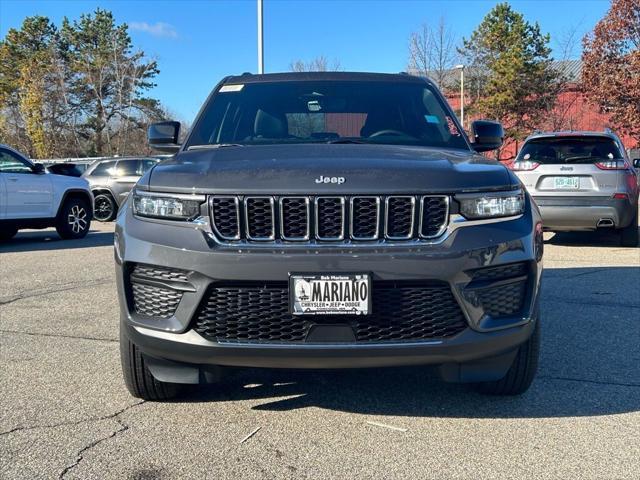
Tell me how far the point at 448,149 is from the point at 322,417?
5.57ft

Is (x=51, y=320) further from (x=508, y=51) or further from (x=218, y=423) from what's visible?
(x=508, y=51)

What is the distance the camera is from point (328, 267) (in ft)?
9.04

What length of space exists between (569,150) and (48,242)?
367 inches

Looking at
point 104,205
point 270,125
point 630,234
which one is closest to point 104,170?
point 104,205

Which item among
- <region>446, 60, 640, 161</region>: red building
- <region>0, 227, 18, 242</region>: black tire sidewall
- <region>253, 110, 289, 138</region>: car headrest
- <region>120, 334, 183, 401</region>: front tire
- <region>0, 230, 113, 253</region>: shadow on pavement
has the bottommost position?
<region>0, 230, 113, 253</region>: shadow on pavement

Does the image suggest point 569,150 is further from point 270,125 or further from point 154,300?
point 154,300

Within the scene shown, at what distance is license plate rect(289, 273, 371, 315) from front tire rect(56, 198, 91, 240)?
10364 mm

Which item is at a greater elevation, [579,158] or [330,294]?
[579,158]

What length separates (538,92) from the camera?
124ft

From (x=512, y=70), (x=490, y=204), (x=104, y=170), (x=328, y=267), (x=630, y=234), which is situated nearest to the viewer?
(x=328, y=267)

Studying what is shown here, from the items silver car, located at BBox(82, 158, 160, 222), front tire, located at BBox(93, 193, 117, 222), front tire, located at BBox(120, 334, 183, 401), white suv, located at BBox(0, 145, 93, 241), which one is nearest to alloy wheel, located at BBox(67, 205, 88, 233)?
white suv, located at BBox(0, 145, 93, 241)

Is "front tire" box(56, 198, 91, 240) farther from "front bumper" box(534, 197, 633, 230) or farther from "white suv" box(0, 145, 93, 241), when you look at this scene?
"front bumper" box(534, 197, 633, 230)

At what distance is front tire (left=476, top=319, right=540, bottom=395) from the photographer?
326 cm

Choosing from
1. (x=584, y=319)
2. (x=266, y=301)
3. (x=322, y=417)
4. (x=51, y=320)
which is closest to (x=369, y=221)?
(x=266, y=301)
